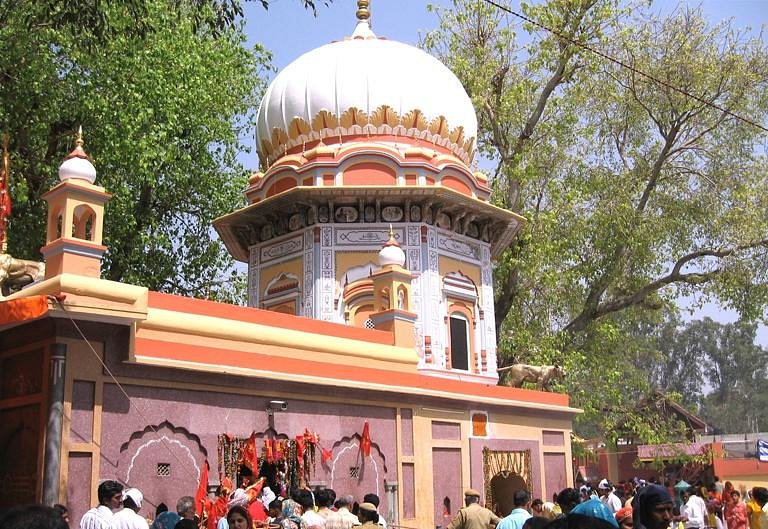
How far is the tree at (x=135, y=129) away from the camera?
51.4 feet

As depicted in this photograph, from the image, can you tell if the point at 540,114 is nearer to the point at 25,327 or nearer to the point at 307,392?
the point at 307,392

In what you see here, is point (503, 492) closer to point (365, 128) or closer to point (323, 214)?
point (323, 214)

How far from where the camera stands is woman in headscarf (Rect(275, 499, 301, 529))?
7.46m

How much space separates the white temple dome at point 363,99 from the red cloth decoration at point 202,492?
880cm

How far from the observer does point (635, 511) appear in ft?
13.3

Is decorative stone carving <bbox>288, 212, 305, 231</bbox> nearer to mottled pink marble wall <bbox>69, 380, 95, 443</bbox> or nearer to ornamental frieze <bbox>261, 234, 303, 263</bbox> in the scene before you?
ornamental frieze <bbox>261, 234, 303, 263</bbox>

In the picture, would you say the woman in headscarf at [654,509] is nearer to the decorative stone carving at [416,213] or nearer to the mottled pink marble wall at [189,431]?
the mottled pink marble wall at [189,431]

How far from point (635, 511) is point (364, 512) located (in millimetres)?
3096

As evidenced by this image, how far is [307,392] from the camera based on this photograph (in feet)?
35.1

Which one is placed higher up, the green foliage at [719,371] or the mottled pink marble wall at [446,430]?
the green foliage at [719,371]

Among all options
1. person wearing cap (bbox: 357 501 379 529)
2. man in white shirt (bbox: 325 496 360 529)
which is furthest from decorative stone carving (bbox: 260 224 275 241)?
person wearing cap (bbox: 357 501 379 529)

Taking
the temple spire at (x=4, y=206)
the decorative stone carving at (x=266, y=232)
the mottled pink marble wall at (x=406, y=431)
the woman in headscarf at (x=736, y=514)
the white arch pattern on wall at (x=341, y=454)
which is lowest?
the woman in headscarf at (x=736, y=514)

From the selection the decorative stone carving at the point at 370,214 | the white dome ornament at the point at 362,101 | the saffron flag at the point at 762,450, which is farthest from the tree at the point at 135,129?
the saffron flag at the point at 762,450

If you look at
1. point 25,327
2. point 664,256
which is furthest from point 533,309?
point 25,327
